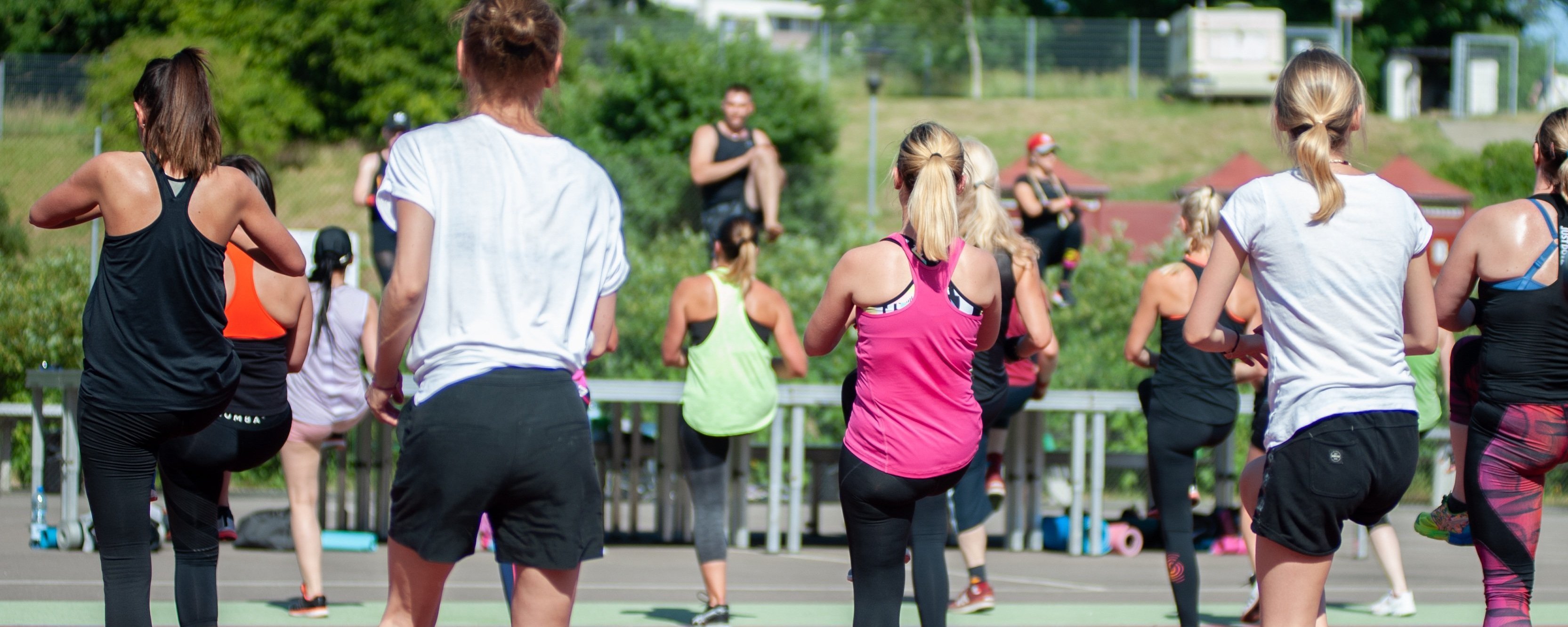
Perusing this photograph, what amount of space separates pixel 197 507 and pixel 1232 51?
117 feet

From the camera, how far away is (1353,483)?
3.40m

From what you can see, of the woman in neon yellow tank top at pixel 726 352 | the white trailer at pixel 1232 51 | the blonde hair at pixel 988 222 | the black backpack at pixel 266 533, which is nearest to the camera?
the blonde hair at pixel 988 222

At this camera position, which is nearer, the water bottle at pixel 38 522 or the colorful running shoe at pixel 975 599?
the colorful running shoe at pixel 975 599

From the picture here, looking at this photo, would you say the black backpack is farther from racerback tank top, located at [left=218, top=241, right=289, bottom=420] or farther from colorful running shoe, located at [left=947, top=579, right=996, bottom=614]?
colorful running shoe, located at [left=947, top=579, right=996, bottom=614]

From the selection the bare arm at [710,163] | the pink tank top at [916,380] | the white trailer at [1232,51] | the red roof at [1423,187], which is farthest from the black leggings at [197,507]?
the white trailer at [1232,51]

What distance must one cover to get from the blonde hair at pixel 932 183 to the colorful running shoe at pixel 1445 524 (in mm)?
1867

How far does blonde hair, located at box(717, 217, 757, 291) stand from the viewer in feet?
21.8

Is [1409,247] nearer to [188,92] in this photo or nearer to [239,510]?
[188,92]

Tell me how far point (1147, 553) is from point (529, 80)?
24.0ft

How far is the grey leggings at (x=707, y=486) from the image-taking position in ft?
20.6

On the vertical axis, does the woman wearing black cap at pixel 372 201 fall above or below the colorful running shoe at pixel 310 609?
above

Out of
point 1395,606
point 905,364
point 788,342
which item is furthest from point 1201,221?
point 905,364

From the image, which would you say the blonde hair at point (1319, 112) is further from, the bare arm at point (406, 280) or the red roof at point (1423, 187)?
the red roof at point (1423, 187)

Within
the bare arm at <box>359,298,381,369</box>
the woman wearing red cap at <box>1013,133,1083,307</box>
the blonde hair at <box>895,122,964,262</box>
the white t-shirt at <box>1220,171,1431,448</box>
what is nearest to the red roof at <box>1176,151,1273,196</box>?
the woman wearing red cap at <box>1013,133,1083,307</box>
